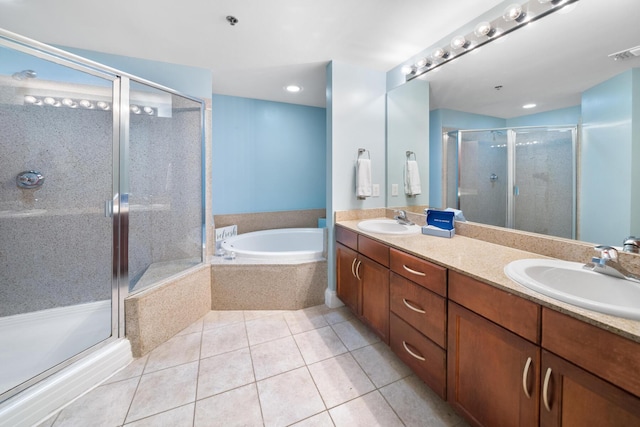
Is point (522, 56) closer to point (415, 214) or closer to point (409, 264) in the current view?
point (415, 214)

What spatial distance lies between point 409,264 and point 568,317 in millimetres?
663

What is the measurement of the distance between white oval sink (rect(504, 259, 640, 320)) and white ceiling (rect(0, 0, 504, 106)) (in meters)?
1.47

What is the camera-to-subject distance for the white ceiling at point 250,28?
1.45 m

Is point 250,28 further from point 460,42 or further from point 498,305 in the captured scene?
point 498,305

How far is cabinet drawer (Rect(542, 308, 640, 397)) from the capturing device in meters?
0.60

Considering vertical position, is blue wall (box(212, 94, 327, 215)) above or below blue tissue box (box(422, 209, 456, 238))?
above

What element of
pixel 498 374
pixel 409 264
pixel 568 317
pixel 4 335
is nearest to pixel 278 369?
pixel 409 264

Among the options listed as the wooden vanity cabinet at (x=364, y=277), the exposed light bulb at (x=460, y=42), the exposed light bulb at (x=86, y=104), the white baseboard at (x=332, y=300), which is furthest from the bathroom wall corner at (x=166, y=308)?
the exposed light bulb at (x=460, y=42)

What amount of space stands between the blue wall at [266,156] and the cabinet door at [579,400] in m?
Result: 2.80

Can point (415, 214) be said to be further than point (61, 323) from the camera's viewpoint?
Yes

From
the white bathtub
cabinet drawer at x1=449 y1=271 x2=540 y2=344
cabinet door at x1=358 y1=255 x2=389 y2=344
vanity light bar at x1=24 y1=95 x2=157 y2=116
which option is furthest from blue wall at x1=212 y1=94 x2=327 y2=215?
cabinet drawer at x1=449 y1=271 x2=540 y2=344

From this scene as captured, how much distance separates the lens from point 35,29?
167cm

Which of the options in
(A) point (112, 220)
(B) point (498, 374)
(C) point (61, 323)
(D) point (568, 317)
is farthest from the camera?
(C) point (61, 323)

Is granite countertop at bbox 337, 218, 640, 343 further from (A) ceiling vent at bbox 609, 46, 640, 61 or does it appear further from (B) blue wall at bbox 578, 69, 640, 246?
(A) ceiling vent at bbox 609, 46, 640, 61
